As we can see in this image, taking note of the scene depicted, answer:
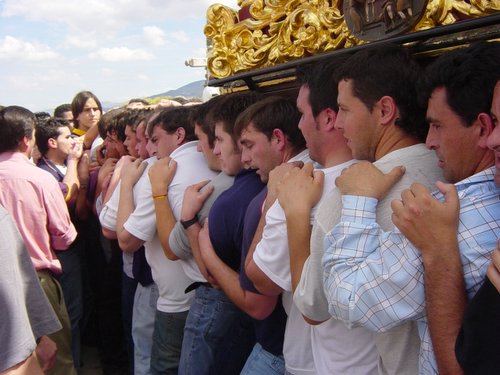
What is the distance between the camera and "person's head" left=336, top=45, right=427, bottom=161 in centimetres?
144

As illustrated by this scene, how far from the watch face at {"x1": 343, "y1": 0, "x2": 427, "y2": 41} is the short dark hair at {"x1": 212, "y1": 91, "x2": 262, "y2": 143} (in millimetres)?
566

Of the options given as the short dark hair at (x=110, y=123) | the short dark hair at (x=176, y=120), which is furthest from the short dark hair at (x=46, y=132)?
the short dark hair at (x=176, y=120)

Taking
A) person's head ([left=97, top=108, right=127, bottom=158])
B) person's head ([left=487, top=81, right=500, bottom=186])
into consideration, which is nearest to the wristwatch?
person's head ([left=487, top=81, right=500, bottom=186])

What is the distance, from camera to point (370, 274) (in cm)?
115

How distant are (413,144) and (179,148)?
4.54ft

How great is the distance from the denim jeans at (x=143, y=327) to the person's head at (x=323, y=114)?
1438 millimetres

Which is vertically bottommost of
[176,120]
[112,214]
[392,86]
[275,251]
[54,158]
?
[112,214]

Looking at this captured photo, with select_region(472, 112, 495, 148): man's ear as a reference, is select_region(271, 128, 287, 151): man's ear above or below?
below

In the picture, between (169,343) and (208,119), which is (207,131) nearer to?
(208,119)

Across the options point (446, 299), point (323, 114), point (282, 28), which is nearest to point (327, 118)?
point (323, 114)

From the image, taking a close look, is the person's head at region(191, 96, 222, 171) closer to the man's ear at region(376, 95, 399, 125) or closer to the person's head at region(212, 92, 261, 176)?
the person's head at region(212, 92, 261, 176)

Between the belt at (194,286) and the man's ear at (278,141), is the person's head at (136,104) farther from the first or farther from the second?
the man's ear at (278,141)

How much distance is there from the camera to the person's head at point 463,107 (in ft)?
3.84

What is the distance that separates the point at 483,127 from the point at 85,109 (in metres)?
4.47
